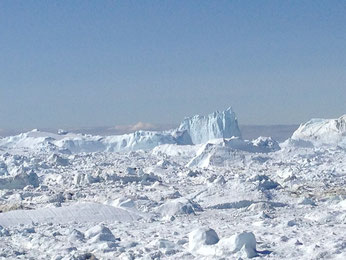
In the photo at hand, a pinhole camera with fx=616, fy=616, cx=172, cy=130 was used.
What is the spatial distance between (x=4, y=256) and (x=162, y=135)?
43598mm

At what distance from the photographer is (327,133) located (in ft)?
164

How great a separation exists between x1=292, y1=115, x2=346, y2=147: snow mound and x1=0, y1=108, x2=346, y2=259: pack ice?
12698mm

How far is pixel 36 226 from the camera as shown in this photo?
534 inches

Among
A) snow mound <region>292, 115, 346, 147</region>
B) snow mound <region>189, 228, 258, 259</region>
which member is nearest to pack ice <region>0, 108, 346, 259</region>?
snow mound <region>189, 228, 258, 259</region>

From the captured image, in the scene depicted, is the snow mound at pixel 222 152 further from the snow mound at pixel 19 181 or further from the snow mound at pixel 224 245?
the snow mound at pixel 224 245

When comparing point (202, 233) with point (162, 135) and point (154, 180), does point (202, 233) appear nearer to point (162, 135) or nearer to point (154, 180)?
point (154, 180)

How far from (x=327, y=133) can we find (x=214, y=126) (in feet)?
32.3

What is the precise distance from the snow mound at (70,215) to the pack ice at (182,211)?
0.08 ft

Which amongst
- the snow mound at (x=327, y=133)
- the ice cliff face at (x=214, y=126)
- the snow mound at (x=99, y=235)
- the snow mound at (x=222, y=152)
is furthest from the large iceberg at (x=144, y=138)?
the snow mound at (x=99, y=235)

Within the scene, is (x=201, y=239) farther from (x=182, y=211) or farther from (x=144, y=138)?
(x=144, y=138)

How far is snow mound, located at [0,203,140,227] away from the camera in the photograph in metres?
14.1

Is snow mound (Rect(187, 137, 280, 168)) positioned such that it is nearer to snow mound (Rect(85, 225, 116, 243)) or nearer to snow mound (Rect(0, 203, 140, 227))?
snow mound (Rect(0, 203, 140, 227))

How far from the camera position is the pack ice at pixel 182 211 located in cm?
1017

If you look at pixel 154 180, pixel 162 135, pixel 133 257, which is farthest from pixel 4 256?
pixel 162 135
